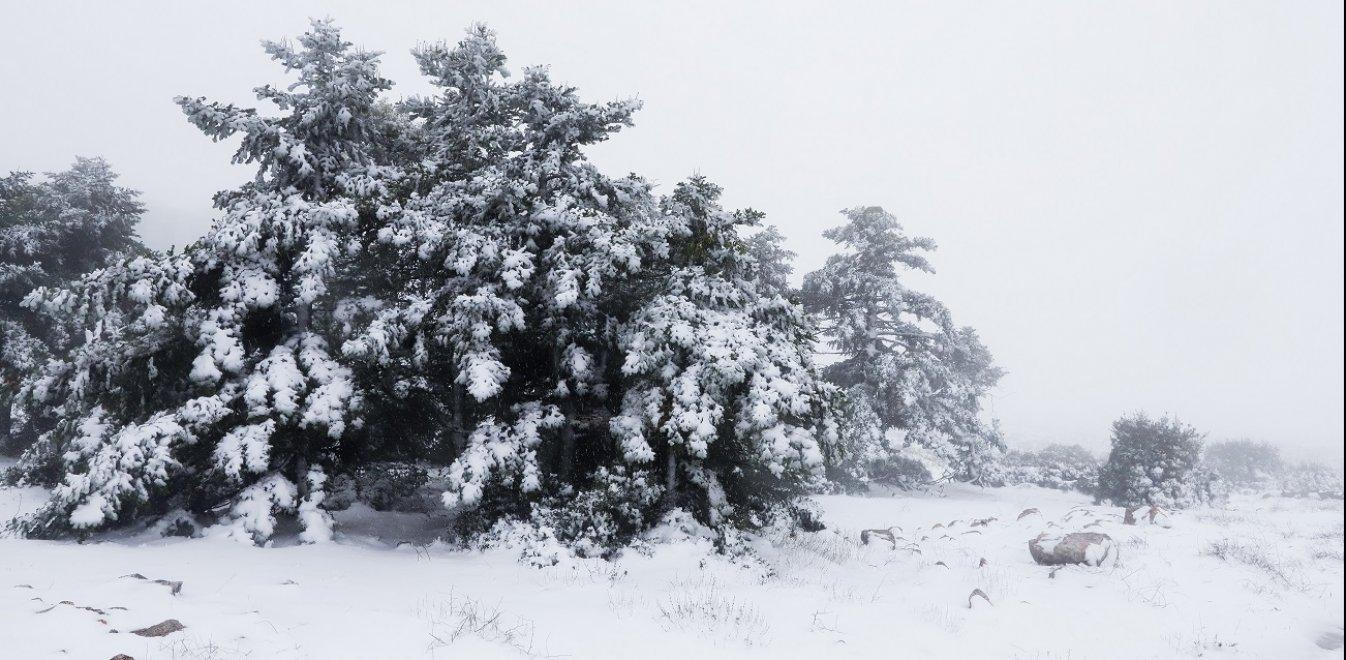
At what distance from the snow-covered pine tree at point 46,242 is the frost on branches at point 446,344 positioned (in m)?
8.40

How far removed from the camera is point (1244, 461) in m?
49.4

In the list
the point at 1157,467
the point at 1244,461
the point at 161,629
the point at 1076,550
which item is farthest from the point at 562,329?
the point at 1244,461

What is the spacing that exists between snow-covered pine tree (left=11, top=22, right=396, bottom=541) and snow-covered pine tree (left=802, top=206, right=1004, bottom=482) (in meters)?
17.4

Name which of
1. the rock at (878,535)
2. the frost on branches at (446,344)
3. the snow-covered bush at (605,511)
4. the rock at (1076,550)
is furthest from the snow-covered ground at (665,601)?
the frost on branches at (446,344)

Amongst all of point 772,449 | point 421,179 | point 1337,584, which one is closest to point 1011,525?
point 1337,584

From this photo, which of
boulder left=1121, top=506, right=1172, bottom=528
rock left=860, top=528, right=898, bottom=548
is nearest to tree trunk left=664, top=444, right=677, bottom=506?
rock left=860, top=528, right=898, bottom=548

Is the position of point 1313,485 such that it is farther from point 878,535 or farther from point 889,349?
point 878,535

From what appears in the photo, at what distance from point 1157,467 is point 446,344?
26303 millimetres

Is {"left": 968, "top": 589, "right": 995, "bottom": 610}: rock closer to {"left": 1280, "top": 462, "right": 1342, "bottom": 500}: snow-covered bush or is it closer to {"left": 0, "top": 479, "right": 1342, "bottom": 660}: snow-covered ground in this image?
{"left": 0, "top": 479, "right": 1342, "bottom": 660}: snow-covered ground

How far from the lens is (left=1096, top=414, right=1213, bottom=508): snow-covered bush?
2284cm

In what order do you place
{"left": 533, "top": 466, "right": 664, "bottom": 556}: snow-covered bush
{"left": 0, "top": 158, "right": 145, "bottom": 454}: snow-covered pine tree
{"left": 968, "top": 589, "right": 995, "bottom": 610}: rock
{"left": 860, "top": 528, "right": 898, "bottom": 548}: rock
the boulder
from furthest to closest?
{"left": 0, "top": 158, "right": 145, "bottom": 454}: snow-covered pine tree, the boulder, {"left": 860, "top": 528, "right": 898, "bottom": 548}: rock, {"left": 533, "top": 466, "right": 664, "bottom": 556}: snow-covered bush, {"left": 968, "top": 589, "right": 995, "bottom": 610}: rock

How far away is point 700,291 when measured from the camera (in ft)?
36.0

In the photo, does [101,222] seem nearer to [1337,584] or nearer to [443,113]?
[443,113]

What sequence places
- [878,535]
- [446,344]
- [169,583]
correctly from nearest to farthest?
[169,583] < [446,344] < [878,535]
